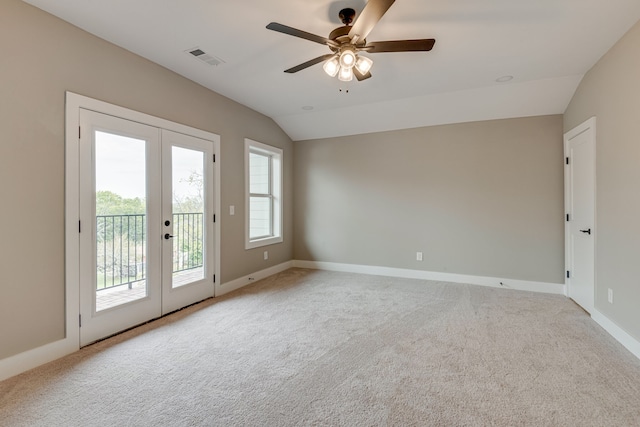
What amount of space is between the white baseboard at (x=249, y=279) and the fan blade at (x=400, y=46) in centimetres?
334

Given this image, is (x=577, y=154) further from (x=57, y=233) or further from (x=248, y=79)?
(x=57, y=233)

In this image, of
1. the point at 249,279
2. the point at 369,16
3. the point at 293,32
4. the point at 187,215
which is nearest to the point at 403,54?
the point at 369,16

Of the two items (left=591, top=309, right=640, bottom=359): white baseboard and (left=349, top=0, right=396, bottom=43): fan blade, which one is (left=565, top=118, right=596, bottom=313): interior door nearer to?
(left=591, top=309, right=640, bottom=359): white baseboard

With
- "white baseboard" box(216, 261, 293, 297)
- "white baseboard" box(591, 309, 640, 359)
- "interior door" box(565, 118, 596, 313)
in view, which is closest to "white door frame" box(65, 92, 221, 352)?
"white baseboard" box(216, 261, 293, 297)

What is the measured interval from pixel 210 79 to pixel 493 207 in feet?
13.9

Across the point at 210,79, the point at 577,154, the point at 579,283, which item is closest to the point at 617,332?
the point at 579,283

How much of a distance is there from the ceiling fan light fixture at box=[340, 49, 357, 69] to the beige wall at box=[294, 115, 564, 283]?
2.89 m

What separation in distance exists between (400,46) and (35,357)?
11.9 ft

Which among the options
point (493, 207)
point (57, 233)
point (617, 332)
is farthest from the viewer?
point (493, 207)

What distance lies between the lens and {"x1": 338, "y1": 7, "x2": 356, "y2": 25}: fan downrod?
217 cm

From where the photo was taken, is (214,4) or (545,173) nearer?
(214,4)

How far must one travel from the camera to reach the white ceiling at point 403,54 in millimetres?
2225

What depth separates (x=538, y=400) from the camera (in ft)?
6.08

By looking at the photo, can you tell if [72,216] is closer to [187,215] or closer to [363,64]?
[187,215]
